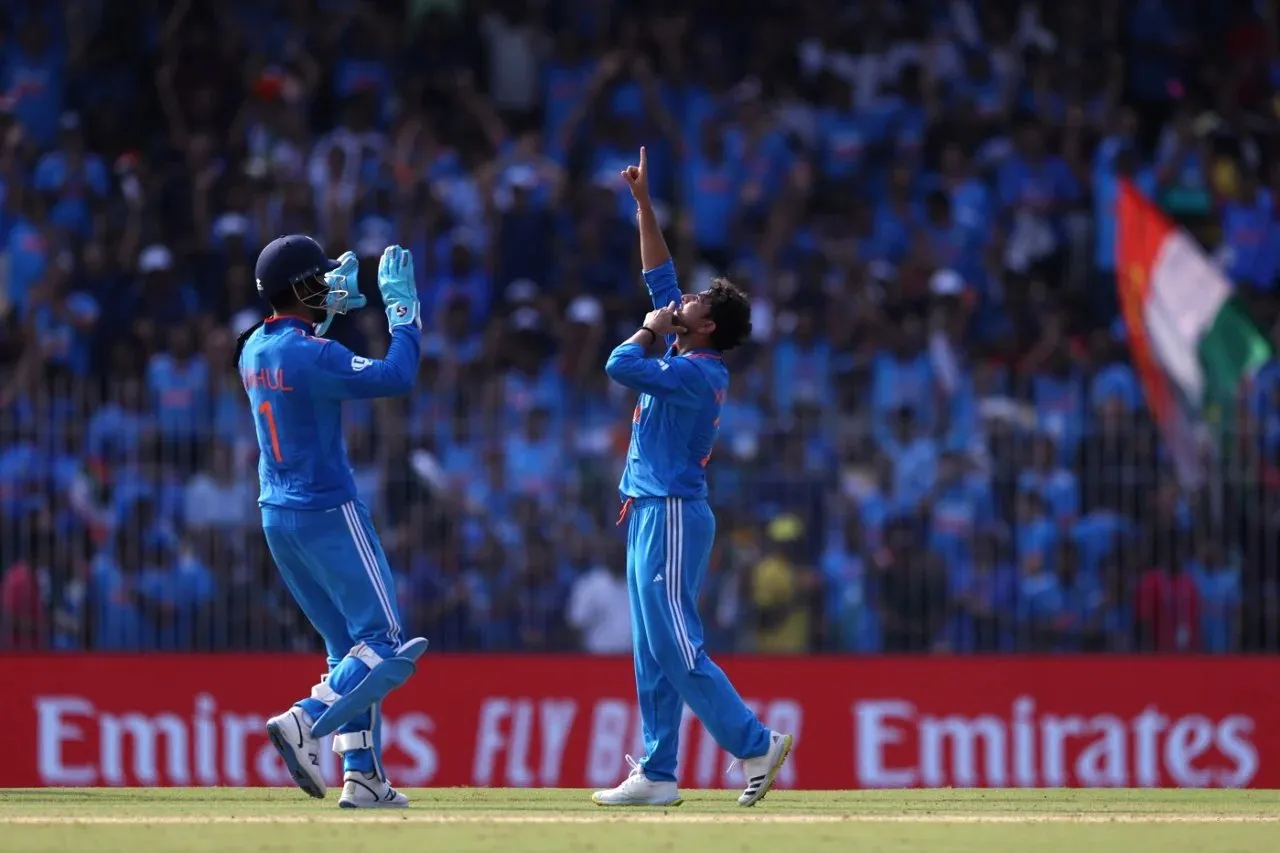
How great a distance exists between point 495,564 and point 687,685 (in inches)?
221

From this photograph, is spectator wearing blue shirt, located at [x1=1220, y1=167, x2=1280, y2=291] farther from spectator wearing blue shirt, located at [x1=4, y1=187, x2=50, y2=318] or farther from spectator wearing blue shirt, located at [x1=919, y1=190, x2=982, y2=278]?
spectator wearing blue shirt, located at [x1=4, y1=187, x2=50, y2=318]

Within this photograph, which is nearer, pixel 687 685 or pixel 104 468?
pixel 687 685

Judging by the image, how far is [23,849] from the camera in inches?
340

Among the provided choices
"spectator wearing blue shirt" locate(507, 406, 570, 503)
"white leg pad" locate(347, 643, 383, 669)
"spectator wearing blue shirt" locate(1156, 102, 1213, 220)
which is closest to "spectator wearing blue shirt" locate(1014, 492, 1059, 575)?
"spectator wearing blue shirt" locate(507, 406, 570, 503)

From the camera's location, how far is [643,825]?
9.67 meters

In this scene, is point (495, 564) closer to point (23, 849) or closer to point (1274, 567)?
point (1274, 567)

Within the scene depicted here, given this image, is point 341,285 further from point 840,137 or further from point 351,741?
point 840,137

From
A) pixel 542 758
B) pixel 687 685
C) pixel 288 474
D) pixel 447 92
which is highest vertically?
pixel 447 92

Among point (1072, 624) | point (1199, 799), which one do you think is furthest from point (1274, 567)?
point (1199, 799)

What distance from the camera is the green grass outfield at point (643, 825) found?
8.88 meters

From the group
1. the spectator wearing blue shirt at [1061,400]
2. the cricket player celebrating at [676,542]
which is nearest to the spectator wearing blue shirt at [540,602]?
the spectator wearing blue shirt at [1061,400]

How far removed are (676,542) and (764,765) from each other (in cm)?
107

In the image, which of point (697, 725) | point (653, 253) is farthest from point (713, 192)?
point (653, 253)

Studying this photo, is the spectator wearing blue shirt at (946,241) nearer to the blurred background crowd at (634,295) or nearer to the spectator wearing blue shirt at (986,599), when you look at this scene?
the blurred background crowd at (634,295)
